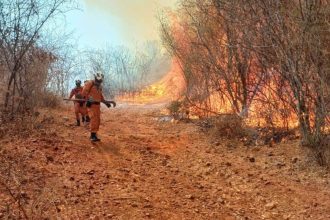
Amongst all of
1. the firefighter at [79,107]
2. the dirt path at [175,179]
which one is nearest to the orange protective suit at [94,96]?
the dirt path at [175,179]

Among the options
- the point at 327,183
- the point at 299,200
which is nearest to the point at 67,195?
the point at 299,200

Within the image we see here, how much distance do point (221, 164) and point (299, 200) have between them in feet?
6.69

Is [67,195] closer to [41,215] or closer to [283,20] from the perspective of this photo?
[41,215]

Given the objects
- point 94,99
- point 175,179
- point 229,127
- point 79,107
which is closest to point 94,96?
point 94,99

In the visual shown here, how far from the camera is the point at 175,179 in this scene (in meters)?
7.39

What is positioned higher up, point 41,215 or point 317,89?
point 317,89

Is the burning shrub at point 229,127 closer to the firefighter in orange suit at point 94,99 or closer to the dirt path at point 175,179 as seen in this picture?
the dirt path at point 175,179

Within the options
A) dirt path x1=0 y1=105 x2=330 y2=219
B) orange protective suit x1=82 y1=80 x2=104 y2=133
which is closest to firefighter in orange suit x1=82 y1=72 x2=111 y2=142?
orange protective suit x1=82 y1=80 x2=104 y2=133

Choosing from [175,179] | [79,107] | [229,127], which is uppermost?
[79,107]

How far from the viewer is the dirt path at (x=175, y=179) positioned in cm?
602

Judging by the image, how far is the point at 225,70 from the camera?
11.7 meters

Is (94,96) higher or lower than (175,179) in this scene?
higher

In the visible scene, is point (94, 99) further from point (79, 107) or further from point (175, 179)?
point (175, 179)

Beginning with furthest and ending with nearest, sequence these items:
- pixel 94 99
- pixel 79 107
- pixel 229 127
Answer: pixel 79 107 < pixel 229 127 < pixel 94 99
